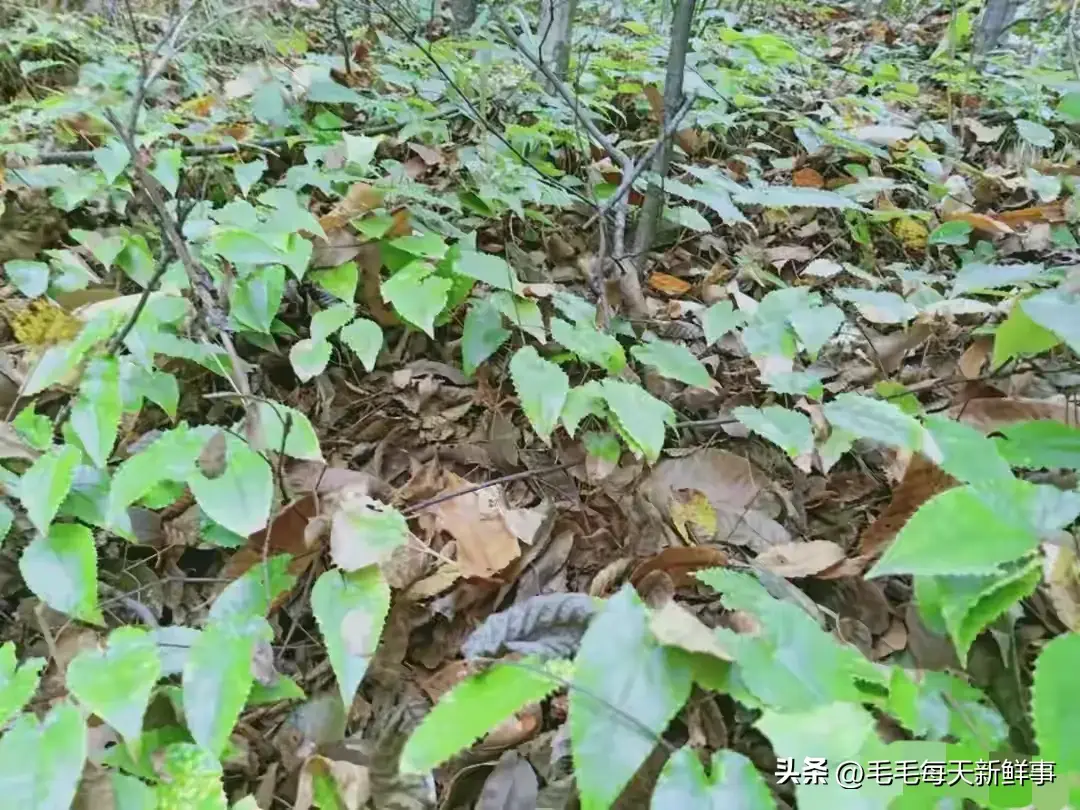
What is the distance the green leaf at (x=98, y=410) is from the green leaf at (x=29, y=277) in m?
0.56

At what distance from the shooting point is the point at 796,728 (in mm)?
803

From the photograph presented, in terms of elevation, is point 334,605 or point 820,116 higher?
point 820,116

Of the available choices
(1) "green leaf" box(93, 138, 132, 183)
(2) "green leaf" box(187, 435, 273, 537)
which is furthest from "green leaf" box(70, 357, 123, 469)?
(1) "green leaf" box(93, 138, 132, 183)

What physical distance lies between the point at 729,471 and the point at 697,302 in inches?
25.9

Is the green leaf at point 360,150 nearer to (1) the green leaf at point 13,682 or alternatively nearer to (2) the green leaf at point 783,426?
(2) the green leaf at point 783,426

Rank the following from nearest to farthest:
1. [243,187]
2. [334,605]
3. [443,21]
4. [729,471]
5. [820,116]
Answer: [334,605] < [729,471] < [243,187] < [820,116] < [443,21]

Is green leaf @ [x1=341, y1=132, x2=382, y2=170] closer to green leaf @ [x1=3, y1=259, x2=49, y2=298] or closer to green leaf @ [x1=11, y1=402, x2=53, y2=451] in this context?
green leaf @ [x1=3, y1=259, x2=49, y2=298]

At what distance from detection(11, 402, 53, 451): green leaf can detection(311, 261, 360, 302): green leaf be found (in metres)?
0.62

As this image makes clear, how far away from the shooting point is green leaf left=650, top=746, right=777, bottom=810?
0.78 m

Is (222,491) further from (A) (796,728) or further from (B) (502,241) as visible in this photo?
(B) (502,241)

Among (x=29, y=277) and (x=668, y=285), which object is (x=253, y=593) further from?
(x=668, y=285)

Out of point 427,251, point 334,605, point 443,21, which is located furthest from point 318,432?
point 443,21

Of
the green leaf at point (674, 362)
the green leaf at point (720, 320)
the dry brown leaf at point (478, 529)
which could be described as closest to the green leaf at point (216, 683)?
the dry brown leaf at point (478, 529)

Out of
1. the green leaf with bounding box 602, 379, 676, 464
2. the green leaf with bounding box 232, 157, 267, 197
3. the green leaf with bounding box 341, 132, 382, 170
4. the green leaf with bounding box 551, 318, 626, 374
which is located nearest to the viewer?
the green leaf with bounding box 602, 379, 676, 464
